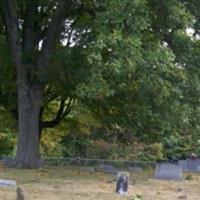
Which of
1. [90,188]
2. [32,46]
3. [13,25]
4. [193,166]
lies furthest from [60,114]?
[90,188]

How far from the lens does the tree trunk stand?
16359 millimetres

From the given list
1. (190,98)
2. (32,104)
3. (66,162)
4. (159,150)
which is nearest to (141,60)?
(190,98)

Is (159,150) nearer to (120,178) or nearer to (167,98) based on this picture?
(167,98)

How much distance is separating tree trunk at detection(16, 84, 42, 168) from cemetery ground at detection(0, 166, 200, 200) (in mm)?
1737

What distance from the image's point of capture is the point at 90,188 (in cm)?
1134

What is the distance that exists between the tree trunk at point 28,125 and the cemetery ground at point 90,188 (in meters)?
1.74

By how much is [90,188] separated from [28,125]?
5.50m

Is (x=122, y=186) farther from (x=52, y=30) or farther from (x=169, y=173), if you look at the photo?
(x=52, y=30)

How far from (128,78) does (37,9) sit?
4.79 m

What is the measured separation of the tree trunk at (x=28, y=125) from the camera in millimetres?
16359

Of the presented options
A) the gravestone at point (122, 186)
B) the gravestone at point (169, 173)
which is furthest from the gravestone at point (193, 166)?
the gravestone at point (122, 186)

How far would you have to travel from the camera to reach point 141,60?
12.6 m

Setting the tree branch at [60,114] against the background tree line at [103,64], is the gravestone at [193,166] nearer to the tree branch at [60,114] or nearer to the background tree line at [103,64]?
the background tree line at [103,64]

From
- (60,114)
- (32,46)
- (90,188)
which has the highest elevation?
(32,46)
